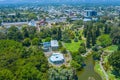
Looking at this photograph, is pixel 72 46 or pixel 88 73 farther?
pixel 72 46

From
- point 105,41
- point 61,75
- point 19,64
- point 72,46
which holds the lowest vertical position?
point 72,46

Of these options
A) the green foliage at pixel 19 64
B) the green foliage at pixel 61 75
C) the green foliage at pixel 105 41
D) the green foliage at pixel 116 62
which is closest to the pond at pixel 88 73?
the green foliage at pixel 116 62

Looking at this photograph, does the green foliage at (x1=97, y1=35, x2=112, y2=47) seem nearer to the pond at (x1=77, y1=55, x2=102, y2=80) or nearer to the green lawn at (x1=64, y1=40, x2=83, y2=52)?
the green lawn at (x1=64, y1=40, x2=83, y2=52)

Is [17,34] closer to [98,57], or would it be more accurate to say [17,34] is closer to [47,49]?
[47,49]

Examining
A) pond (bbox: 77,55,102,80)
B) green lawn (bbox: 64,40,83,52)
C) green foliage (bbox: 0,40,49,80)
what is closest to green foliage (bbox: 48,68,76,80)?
green foliage (bbox: 0,40,49,80)

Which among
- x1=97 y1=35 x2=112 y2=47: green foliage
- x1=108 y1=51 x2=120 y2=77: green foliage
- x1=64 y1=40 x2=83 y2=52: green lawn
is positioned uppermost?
x1=108 y1=51 x2=120 y2=77: green foliage

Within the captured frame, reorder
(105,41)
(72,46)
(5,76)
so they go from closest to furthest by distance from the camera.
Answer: (5,76), (105,41), (72,46)

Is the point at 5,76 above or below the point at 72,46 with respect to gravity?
above

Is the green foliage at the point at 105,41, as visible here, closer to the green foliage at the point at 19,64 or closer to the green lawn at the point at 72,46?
the green lawn at the point at 72,46

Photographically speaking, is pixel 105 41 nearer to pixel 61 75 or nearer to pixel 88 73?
pixel 88 73

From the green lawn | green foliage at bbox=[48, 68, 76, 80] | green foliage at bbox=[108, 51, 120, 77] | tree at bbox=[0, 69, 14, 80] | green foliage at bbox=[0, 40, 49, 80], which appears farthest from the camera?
the green lawn

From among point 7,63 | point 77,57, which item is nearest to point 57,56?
point 77,57

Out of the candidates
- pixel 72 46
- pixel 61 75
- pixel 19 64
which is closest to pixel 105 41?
pixel 72 46
